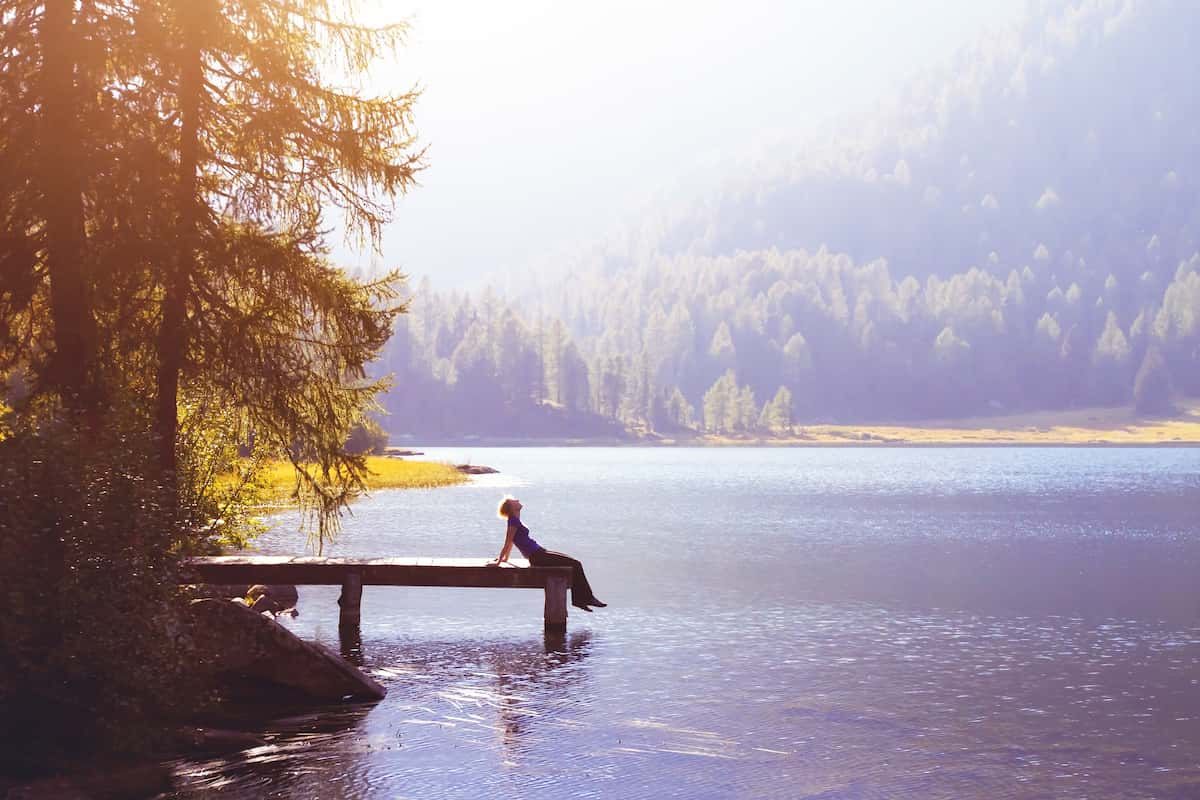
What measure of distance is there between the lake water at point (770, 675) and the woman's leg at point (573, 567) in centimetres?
88

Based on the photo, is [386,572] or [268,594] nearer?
[386,572]

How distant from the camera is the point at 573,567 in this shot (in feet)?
89.1

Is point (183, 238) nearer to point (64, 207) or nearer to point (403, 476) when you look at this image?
point (64, 207)

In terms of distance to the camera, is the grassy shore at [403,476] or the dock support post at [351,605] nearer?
the dock support post at [351,605]

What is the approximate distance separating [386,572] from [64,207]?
34.5 ft

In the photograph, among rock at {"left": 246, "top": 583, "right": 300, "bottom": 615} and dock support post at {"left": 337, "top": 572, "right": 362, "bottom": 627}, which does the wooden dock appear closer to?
dock support post at {"left": 337, "top": 572, "right": 362, "bottom": 627}

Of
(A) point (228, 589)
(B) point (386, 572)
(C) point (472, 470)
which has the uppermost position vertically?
(B) point (386, 572)

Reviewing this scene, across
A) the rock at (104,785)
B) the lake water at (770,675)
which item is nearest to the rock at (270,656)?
the lake water at (770,675)

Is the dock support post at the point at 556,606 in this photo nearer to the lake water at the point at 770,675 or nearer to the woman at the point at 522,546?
the woman at the point at 522,546

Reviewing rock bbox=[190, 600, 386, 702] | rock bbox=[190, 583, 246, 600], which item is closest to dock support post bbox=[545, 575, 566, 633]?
rock bbox=[190, 583, 246, 600]

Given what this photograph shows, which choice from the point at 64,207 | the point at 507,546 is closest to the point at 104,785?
the point at 64,207

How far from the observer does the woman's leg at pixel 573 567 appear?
87.2ft

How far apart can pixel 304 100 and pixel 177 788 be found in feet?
39.0

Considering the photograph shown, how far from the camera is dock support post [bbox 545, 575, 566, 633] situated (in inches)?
1057
